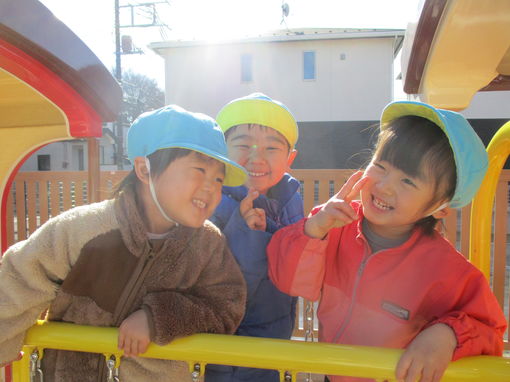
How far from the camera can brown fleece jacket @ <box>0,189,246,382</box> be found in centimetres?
120

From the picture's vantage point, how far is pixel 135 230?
1.29 meters

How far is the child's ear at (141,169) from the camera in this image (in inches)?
52.7

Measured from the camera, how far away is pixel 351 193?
4.23ft

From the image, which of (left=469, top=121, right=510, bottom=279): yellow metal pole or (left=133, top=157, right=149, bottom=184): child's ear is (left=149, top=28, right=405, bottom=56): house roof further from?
(left=133, top=157, right=149, bottom=184): child's ear

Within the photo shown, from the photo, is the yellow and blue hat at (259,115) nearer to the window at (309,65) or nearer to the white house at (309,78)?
the white house at (309,78)

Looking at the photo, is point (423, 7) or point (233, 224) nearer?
point (423, 7)

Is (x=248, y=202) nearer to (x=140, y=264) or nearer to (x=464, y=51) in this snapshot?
(x=140, y=264)

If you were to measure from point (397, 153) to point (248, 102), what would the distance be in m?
0.67

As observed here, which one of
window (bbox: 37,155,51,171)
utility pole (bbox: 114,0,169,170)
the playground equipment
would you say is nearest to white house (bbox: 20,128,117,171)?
window (bbox: 37,155,51,171)

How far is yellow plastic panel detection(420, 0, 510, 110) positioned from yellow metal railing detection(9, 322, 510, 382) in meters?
0.77

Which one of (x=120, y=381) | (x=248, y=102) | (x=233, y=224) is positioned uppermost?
(x=248, y=102)

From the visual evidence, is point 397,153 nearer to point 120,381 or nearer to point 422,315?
point 422,315

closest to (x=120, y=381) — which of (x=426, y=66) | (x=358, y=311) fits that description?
(x=358, y=311)

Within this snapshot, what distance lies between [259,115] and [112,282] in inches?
32.9
